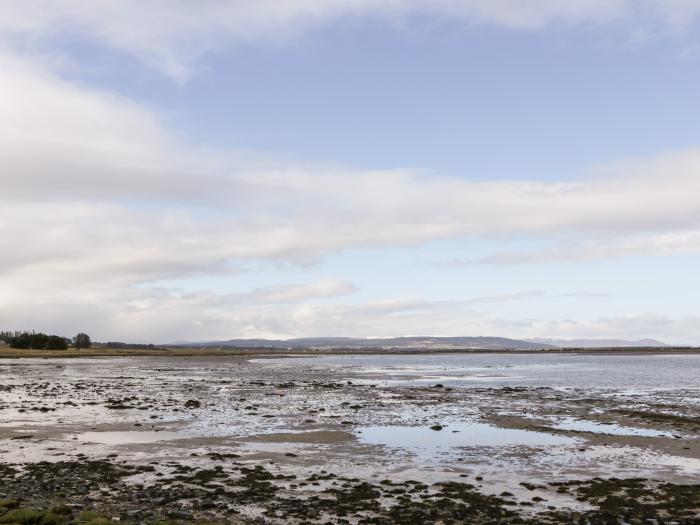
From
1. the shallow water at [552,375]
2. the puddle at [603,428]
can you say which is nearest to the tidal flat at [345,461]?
the puddle at [603,428]

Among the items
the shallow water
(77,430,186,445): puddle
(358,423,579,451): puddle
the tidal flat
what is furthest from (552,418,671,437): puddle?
the shallow water

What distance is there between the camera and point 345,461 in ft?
77.1

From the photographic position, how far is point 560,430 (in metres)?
31.6

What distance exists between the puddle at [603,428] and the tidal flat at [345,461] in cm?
10

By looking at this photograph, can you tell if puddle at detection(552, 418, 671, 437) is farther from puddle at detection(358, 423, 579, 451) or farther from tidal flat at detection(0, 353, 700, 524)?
puddle at detection(358, 423, 579, 451)

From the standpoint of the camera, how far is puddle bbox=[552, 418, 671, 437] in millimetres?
30438

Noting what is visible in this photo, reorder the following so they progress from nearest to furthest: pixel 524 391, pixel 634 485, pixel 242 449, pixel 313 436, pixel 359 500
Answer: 1. pixel 359 500
2. pixel 634 485
3. pixel 242 449
4. pixel 313 436
5. pixel 524 391

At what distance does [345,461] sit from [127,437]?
36.2 feet

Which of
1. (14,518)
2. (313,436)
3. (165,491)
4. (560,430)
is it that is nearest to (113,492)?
Result: (165,491)

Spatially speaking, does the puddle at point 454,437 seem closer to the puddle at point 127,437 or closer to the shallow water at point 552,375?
Result: the puddle at point 127,437

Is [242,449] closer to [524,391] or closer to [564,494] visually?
[564,494]

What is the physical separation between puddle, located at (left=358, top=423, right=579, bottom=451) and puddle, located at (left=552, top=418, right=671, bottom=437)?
295cm

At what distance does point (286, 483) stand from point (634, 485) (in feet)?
36.3

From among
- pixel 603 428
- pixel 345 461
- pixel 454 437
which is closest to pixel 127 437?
pixel 345 461
